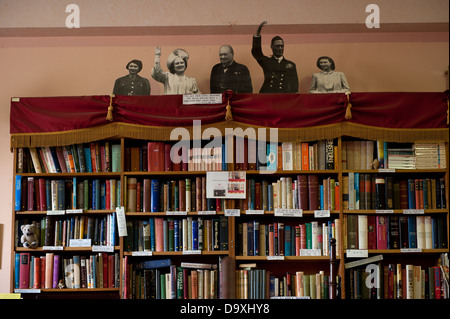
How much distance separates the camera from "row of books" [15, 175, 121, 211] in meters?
4.90

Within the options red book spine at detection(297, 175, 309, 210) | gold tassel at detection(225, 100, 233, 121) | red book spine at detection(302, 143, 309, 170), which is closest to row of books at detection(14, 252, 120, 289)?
gold tassel at detection(225, 100, 233, 121)

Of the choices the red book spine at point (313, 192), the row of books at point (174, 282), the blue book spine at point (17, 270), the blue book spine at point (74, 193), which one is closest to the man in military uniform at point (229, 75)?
the red book spine at point (313, 192)

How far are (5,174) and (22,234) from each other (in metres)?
0.61

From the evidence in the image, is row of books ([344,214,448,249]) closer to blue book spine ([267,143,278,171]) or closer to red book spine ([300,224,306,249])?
red book spine ([300,224,306,249])

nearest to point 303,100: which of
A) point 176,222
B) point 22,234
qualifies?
point 176,222

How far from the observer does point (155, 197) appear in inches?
192

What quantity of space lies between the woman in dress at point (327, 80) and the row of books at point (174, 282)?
163 centimetres

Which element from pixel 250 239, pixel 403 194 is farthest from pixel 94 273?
pixel 403 194

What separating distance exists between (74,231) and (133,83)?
127 centimetres

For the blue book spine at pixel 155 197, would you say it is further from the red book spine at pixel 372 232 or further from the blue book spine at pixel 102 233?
the red book spine at pixel 372 232

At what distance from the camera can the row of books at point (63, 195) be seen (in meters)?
4.90

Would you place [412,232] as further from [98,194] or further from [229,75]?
[98,194]

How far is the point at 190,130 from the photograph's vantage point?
191 inches

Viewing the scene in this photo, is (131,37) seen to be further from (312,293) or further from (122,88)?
(312,293)
